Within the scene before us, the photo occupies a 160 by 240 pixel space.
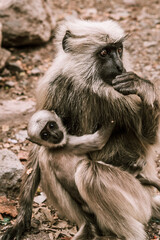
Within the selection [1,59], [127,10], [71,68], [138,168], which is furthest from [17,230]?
[127,10]

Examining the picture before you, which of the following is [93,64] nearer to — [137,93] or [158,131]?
[137,93]

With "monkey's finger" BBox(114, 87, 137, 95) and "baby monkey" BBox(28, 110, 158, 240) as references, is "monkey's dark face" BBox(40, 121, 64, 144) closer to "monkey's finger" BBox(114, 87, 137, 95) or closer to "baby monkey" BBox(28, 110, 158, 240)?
"baby monkey" BBox(28, 110, 158, 240)

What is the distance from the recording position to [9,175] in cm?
620

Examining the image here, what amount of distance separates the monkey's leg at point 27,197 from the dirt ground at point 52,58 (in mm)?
149

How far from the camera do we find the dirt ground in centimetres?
562

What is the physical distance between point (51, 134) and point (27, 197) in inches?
43.8

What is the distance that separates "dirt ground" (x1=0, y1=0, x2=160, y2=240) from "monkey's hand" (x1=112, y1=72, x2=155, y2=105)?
25 cm

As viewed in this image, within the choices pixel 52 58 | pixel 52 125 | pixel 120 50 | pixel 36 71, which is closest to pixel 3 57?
pixel 36 71

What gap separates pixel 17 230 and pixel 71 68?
223 cm

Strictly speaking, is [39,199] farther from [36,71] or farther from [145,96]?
[36,71]

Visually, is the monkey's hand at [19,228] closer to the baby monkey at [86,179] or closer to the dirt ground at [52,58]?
the dirt ground at [52,58]

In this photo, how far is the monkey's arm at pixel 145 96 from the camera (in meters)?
4.53

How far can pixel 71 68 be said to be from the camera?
4.99 meters

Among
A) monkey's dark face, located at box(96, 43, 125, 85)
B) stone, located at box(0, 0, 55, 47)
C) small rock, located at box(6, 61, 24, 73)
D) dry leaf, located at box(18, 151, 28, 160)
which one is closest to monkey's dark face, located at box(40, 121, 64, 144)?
monkey's dark face, located at box(96, 43, 125, 85)
